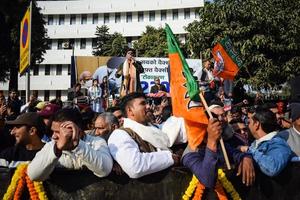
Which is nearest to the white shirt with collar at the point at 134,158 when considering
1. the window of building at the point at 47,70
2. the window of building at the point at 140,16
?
the window of building at the point at 47,70

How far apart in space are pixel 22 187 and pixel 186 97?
134 centimetres

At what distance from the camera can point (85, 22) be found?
6253 centimetres

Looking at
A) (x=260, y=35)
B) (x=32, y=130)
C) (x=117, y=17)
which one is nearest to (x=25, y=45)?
(x=32, y=130)

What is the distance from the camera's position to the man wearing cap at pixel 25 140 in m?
3.67

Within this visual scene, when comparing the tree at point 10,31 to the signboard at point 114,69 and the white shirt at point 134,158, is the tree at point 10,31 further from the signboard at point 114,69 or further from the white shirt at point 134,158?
the white shirt at point 134,158

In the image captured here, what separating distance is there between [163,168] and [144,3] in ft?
194

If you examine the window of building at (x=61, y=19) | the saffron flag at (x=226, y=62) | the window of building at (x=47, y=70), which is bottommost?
the saffron flag at (x=226, y=62)

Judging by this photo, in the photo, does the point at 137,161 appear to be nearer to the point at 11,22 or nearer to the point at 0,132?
the point at 0,132

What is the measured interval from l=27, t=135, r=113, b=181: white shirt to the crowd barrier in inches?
3.3

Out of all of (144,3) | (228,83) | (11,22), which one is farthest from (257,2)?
(144,3)

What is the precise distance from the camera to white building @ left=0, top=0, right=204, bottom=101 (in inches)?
2311

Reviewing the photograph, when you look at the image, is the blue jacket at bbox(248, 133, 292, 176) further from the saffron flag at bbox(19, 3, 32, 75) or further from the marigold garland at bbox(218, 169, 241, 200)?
the saffron flag at bbox(19, 3, 32, 75)

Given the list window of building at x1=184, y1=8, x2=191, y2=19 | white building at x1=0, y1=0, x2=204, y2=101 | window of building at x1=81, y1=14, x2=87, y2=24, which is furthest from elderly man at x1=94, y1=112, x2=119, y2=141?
window of building at x1=81, y1=14, x2=87, y2=24

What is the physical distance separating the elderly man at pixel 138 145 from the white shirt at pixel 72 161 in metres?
0.12
